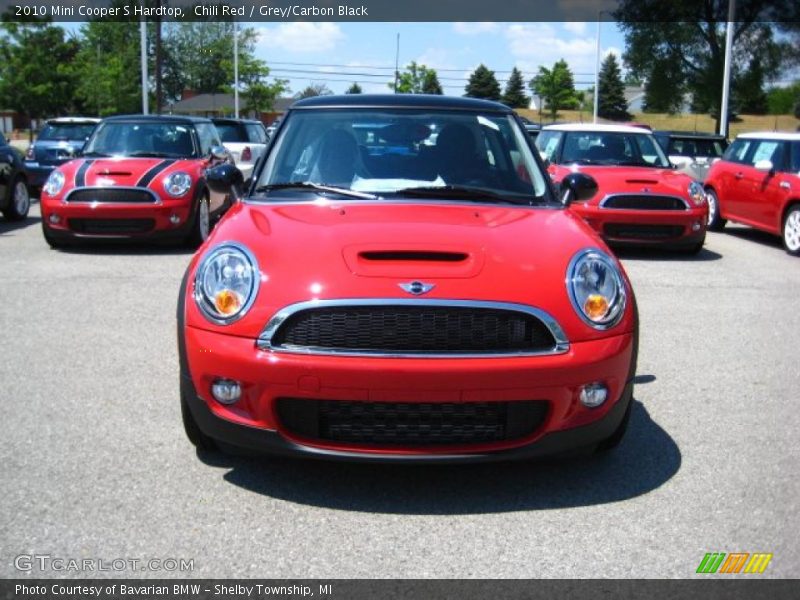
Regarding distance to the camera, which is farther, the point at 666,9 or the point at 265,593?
the point at 666,9

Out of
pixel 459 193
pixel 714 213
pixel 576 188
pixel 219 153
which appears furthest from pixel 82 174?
pixel 714 213

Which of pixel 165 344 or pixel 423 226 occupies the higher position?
pixel 423 226

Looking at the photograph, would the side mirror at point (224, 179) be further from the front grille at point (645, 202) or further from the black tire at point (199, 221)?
the front grille at point (645, 202)

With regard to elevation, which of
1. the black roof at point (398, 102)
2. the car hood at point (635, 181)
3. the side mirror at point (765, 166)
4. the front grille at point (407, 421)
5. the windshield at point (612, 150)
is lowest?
the front grille at point (407, 421)

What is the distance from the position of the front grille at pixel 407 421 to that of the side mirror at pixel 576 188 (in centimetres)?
193

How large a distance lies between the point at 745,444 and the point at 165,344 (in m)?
3.66

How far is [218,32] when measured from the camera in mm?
94938

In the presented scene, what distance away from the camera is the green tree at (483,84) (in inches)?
3378

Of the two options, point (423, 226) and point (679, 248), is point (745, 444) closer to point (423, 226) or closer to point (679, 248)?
point (423, 226)

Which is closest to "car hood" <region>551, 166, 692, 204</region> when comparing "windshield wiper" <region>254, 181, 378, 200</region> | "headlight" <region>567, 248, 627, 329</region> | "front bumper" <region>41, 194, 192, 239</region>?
"front bumper" <region>41, 194, 192, 239</region>

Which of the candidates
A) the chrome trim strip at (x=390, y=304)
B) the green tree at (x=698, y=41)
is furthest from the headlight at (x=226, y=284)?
the green tree at (x=698, y=41)

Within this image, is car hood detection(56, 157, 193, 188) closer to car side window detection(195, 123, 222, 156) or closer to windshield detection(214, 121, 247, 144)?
car side window detection(195, 123, 222, 156)

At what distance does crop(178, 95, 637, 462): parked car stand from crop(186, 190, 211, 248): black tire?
6667mm

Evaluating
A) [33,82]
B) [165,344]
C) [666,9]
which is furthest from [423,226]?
[33,82]
